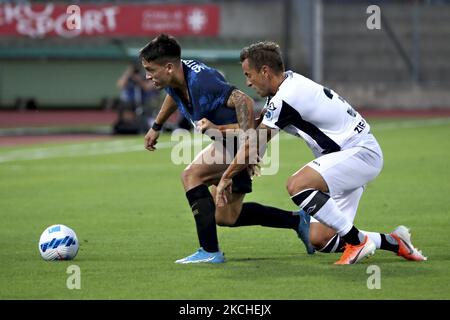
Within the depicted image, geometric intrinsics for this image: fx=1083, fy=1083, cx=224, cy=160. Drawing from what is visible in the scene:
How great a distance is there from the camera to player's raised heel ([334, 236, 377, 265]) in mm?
8914

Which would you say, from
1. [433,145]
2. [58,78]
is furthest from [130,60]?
[433,145]

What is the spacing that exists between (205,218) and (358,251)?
1.31m

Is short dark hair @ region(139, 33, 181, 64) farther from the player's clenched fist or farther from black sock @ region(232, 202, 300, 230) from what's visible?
black sock @ region(232, 202, 300, 230)

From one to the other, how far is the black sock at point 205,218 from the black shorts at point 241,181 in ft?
1.27

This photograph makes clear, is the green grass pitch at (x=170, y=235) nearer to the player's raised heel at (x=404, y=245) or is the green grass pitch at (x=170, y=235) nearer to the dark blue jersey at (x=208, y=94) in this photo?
the player's raised heel at (x=404, y=245)

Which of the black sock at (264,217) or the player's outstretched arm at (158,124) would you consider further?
the black sock at (264,217)

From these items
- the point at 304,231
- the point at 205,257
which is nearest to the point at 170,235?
the point at 304,231

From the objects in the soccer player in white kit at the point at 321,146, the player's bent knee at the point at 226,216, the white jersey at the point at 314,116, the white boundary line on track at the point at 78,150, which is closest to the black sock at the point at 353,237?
the soccer player in white kit at the point at 321,146

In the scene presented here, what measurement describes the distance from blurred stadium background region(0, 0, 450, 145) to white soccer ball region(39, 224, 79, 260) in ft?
79.3

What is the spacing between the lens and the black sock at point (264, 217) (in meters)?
10.0

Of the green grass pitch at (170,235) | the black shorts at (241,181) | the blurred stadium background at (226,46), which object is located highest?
the black shorts at (241,181)

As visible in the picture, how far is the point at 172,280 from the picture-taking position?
27.7ft
